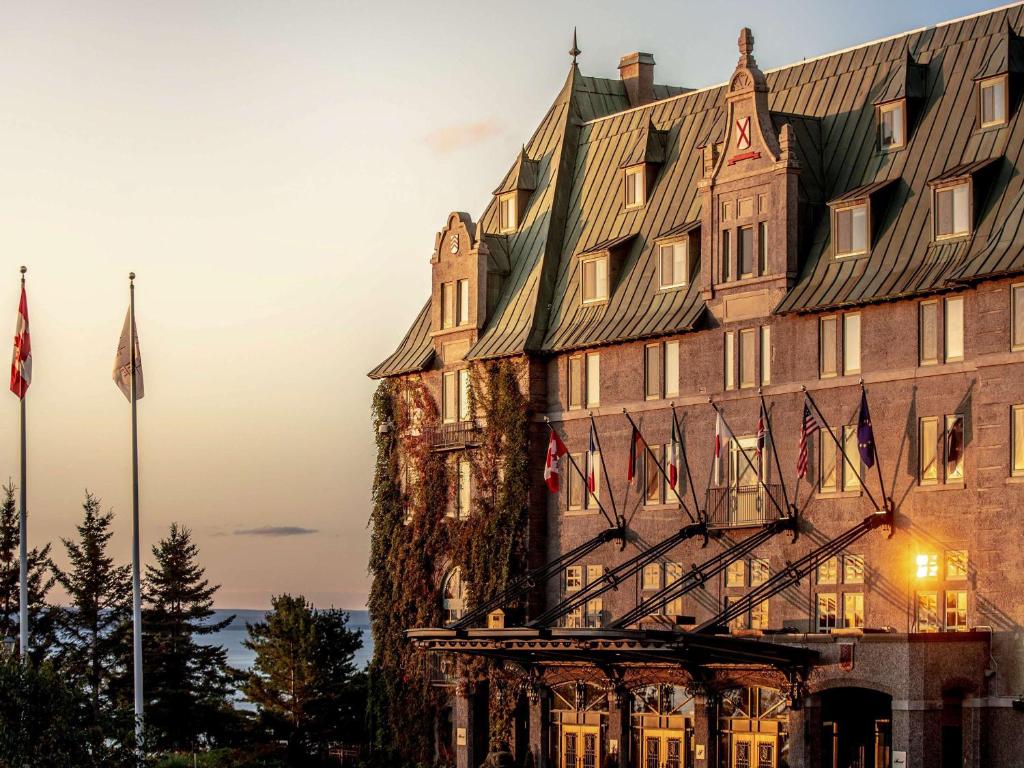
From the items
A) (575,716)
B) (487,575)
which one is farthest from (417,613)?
(575,716)

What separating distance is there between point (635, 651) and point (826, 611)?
6.26m

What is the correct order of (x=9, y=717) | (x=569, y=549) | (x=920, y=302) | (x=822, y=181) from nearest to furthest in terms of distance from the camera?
(x=9, y=717) < (x=920, y=302) < (x=822, y=181) < (x=569, y=549)

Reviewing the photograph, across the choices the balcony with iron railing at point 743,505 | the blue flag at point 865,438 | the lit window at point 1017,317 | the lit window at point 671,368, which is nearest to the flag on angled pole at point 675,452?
the lit window at point 671,368

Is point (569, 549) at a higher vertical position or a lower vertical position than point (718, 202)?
lower

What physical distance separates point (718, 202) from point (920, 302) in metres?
9.21

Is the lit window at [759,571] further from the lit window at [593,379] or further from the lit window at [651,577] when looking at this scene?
the lit window at [593,379]

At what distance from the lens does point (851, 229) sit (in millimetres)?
65750

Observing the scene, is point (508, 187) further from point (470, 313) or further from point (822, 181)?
point (822, 181)

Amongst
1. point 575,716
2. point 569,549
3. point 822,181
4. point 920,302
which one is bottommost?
point 575,716

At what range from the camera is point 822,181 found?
224 feet

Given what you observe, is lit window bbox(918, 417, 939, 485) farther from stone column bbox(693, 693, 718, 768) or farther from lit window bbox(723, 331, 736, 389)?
stone column bbox(693, 693, 718, 768)

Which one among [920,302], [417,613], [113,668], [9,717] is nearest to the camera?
[9,717]

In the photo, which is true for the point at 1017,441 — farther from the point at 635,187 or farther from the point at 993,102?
the point at 635,187

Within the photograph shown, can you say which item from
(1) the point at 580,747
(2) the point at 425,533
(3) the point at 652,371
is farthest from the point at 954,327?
(2) the point at 425,533
